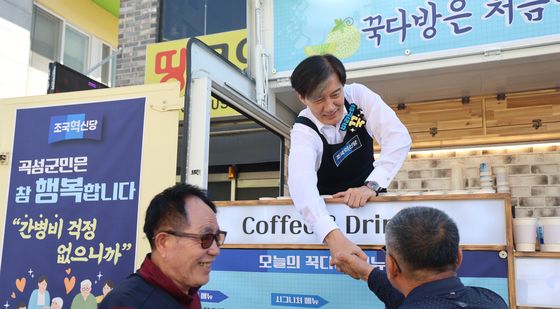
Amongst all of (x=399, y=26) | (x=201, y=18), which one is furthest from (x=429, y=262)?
(x=201, y=18)

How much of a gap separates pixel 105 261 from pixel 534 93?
3.80 metres

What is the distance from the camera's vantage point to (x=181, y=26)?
662 cm

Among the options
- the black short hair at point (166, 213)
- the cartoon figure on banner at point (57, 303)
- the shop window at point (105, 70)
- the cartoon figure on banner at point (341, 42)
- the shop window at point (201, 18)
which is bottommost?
the cartoon figure on banner at point (57, 303)

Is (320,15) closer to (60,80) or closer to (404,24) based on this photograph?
(404,24)

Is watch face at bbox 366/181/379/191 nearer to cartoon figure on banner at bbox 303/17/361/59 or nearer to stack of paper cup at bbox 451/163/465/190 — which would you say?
cartoon figure on banner at bbox 303/17/361/59

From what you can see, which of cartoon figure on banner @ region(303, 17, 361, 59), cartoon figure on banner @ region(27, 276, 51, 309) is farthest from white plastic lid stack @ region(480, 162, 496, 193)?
cartoon figure on banner @ region(27, 276, 51, 309)

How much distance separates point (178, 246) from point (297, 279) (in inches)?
41.9

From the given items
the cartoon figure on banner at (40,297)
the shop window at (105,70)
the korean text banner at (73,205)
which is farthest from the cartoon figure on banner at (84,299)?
the shop window at (105,70)

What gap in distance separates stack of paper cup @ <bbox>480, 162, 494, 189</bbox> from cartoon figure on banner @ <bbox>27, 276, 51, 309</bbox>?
3335 millimetres

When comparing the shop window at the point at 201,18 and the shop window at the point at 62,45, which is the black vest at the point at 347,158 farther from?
the shop window at the point at 62,45

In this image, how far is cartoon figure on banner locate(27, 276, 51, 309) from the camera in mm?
3238

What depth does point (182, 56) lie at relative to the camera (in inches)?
247

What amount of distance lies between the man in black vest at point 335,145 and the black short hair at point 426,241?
A: 28.3 inches

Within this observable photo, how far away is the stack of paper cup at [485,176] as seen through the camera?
4.35 m
